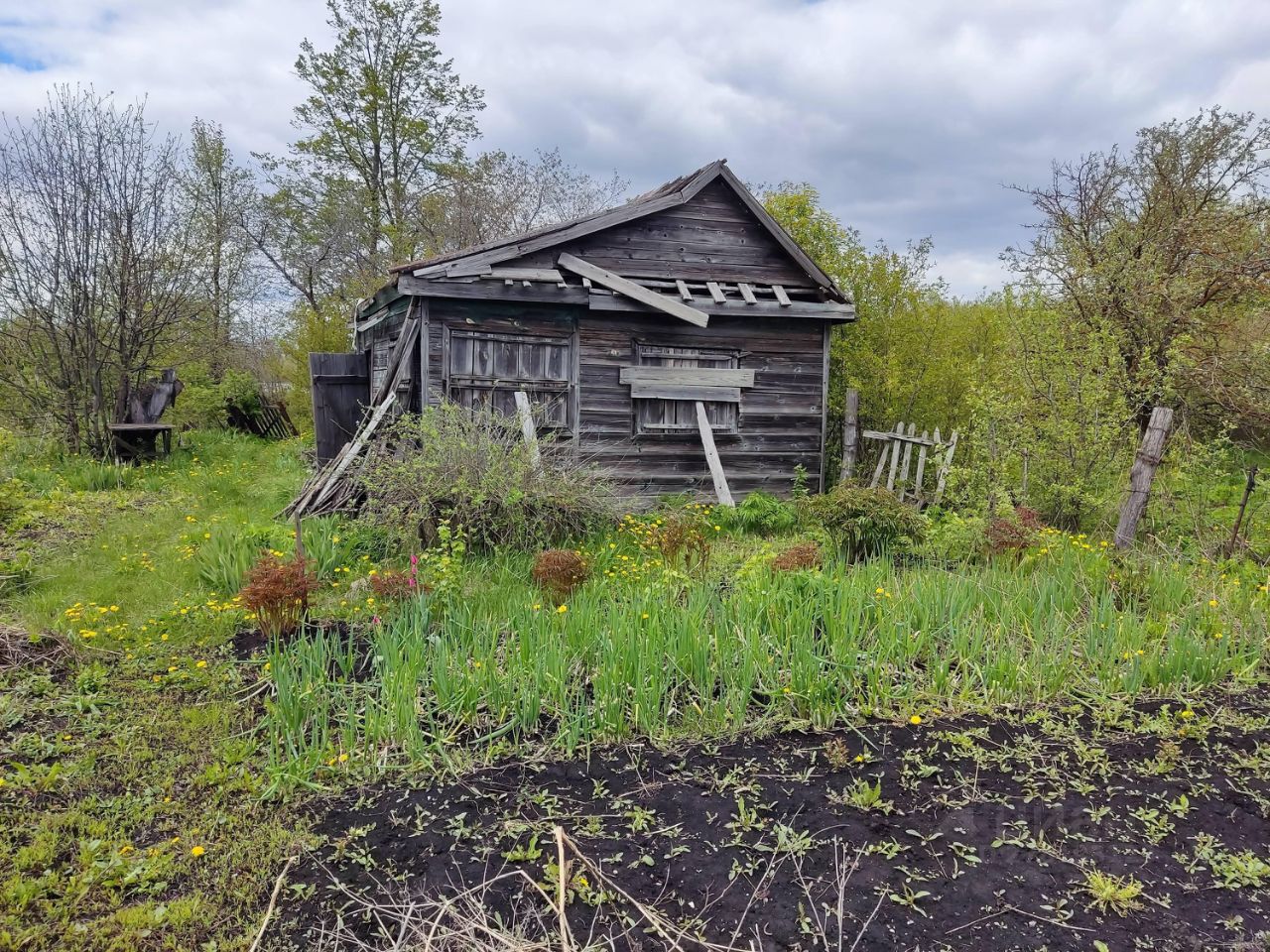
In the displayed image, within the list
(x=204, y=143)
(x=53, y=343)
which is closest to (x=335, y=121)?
(x=204, y=143)

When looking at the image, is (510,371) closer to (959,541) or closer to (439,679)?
(959,541)

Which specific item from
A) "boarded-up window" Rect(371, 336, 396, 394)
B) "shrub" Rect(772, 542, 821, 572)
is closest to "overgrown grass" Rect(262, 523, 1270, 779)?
"shrub" Rect(772, 542, 821, 572)

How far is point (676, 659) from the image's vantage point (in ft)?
12.5

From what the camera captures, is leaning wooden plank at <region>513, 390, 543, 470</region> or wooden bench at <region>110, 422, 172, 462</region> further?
wooden bench at <region>110, 422, 172, 462</region>

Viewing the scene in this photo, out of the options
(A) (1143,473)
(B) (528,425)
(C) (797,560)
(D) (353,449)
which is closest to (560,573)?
(C) (797,560)

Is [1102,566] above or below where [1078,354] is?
below

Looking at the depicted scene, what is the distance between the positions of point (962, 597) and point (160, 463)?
12.4m

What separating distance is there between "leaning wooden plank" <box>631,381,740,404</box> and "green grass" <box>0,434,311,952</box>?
17.1 ft

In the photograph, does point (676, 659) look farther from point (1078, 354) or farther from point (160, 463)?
point (160, 463)

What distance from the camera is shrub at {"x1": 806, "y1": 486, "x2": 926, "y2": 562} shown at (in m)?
6.24

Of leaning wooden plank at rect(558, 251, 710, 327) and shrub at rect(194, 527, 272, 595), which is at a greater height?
leaning wooden plank at rect(558, 251, 710, 327)

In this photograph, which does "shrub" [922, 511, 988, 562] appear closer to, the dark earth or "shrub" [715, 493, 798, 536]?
the dark earth

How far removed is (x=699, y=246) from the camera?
1003cm

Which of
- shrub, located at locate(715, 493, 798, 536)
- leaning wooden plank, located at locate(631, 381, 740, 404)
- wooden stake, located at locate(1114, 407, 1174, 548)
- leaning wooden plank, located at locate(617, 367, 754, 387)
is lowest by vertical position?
shrub, located at locate(715, 493, 798, 536)
